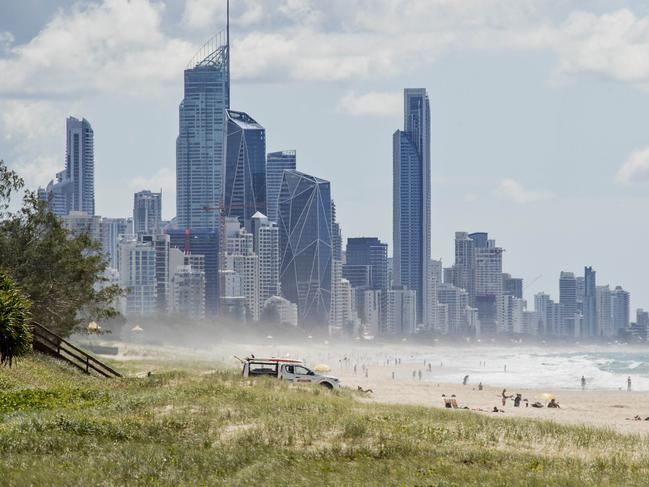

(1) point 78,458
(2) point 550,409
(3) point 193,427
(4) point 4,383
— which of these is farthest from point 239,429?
(2) point 550,409

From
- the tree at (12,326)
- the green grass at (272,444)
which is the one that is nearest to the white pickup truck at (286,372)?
the green grass at (272,444)

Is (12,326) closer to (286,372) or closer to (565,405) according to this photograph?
(286,372)

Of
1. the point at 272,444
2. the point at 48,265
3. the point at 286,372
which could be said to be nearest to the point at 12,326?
the point at 272,444

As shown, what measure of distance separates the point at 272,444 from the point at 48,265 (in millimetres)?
42250

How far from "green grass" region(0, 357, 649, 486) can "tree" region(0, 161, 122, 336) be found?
26.9 m

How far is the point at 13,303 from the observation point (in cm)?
3388

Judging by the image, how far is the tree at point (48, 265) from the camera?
2502 inches

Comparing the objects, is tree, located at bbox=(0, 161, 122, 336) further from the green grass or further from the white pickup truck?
the green grass

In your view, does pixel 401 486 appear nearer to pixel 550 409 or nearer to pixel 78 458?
pixel 78 458

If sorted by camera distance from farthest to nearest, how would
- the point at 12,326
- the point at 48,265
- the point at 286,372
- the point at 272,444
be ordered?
1. the point at 48,265
2. the point at 286,372
3. the point at 12,326
4. the point at 272,444

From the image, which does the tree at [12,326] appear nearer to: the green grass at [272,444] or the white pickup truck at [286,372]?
the green grass at [272,444]

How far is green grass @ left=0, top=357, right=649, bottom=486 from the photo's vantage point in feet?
69.6

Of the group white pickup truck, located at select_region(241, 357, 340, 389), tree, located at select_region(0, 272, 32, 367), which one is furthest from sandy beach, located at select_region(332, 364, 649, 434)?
tree, located at select_region(0, 272, 32, 367)

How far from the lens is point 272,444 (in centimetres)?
2534
